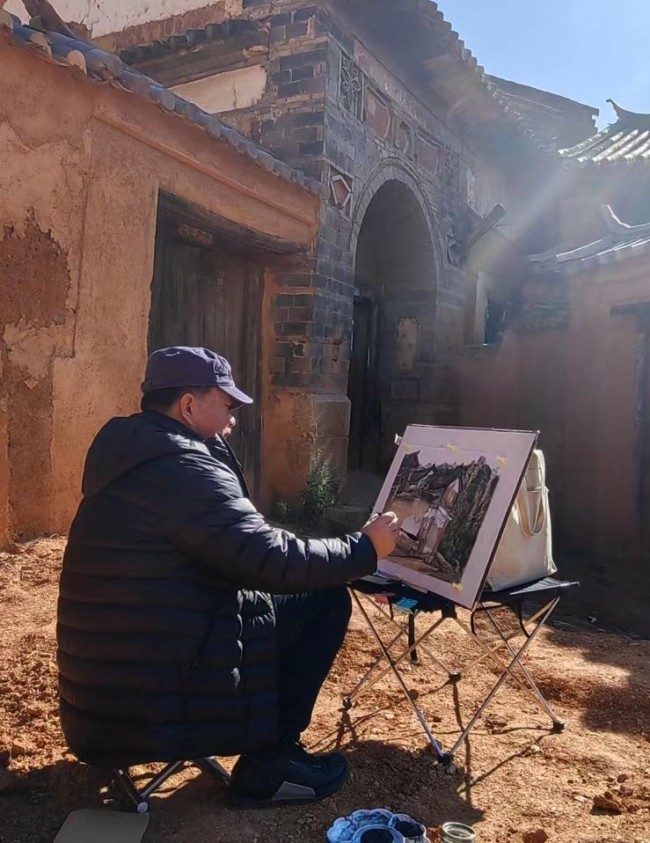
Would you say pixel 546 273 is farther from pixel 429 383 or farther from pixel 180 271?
pixel 180 271

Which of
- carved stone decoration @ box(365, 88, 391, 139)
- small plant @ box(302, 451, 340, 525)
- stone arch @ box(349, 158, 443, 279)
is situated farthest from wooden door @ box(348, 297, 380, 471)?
small plant @ box(302, 451, 340, 525)

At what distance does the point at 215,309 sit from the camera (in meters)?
5.98

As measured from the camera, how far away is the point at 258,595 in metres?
2.07

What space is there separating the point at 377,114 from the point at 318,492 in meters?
3.84

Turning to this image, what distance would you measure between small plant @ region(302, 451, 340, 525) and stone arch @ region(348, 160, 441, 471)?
254 cm

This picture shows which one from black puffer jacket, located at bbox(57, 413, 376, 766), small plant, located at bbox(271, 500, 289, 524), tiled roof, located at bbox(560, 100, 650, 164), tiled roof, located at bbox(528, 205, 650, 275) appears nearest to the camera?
black puffer jacket, located at bbox(57, 413, 376, 766)

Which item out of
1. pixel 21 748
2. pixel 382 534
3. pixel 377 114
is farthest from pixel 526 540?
pixel 377 114

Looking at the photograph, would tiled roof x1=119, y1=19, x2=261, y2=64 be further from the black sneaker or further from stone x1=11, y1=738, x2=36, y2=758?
the black sneaker

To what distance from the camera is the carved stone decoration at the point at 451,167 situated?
881 cm

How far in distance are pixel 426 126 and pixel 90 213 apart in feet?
17.2

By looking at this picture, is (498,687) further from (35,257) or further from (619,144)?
(619,144)

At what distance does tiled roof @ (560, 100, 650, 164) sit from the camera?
10297 mm

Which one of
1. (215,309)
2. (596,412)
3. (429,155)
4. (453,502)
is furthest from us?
(429,155)

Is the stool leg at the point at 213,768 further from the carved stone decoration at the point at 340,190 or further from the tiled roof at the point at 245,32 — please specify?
the tiled roof at the point at 245,32
